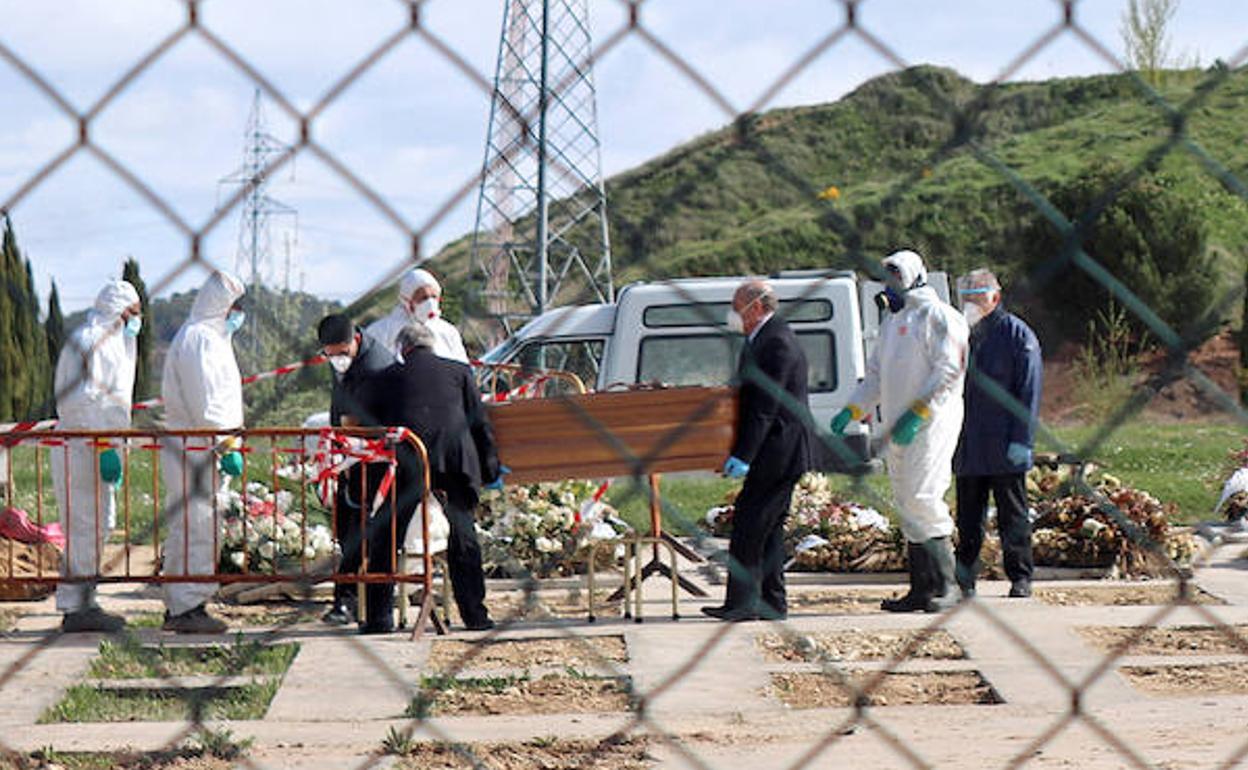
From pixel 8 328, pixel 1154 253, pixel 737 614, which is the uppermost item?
pixel 1154 253

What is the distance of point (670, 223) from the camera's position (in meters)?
1.52

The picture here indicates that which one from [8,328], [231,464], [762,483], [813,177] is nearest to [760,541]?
[762,483]

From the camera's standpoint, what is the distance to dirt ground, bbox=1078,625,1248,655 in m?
6.50

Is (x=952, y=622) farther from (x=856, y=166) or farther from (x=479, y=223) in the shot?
(x=479, y=223)

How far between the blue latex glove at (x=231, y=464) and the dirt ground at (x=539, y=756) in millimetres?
2113

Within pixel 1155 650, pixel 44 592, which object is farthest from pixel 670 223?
pixel 44 592

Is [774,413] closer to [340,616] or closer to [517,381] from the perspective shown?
[340,616]

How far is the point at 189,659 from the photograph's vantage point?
6332mm

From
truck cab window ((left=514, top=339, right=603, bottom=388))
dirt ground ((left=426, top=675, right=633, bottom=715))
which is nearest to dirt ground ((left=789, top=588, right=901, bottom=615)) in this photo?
dirt ground ((left=426, top=675, right=633, bottom=715))

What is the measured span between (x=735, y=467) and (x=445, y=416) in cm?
98

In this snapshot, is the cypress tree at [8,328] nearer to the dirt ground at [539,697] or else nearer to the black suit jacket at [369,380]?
the black suit jacket at [369,380]

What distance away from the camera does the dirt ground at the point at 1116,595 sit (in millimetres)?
7645

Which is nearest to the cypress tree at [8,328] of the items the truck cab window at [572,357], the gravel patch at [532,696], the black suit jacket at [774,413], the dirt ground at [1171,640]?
the gravel patch at [532,696]

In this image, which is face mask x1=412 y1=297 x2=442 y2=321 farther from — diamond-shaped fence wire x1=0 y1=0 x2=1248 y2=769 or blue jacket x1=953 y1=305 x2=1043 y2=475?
blue jacket x1=953 y1=305 x2=1043 y2=475
